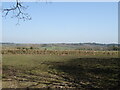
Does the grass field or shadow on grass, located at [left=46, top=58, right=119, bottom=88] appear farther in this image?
shadow on grass, located at [left=46, top=58, right=119, bottom=88]

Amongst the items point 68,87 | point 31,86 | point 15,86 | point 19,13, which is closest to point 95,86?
point 68,87

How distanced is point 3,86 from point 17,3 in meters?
3.96

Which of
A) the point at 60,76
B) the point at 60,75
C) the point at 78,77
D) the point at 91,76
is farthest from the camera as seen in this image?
the point at 60,75

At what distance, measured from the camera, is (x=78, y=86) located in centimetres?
865

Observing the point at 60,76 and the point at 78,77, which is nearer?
the point at 78,77

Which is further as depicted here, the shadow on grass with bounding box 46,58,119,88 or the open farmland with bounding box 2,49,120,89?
the shadow on grass with bounding box 46,58,119,88

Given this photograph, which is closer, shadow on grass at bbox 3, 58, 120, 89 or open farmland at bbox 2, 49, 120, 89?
open farmland at bbox 2, 49, 120, 89

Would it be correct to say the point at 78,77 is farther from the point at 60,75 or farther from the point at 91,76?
the point at 60,75

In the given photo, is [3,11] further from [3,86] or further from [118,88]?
[118,88]

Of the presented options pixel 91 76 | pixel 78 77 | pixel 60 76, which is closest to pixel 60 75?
pixel 60 76

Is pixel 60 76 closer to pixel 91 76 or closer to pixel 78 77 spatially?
pixel 78 77

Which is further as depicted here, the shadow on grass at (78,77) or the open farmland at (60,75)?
the shadow on grass at (78,77)

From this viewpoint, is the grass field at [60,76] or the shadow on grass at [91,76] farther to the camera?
the shadow on grass at [91,76]

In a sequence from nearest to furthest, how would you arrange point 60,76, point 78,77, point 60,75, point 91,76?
point 78,77 → point 60,76 → point 91,76 → point 60,75
